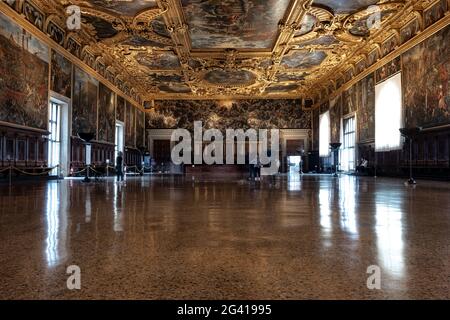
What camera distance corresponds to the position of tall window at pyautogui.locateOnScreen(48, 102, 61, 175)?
17.4m

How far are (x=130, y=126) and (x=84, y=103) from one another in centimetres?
1035

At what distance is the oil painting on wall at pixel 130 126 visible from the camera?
29.4 meters

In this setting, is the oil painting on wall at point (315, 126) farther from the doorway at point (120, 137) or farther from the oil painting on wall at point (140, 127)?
the doorway at point (120, 137)

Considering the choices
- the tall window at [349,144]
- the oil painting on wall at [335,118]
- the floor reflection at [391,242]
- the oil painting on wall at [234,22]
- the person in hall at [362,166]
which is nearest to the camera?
the floor reflection at [391,242]

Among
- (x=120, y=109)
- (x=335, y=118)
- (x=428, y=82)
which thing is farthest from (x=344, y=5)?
(x=120, y=109)

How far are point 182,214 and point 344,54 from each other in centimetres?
2197

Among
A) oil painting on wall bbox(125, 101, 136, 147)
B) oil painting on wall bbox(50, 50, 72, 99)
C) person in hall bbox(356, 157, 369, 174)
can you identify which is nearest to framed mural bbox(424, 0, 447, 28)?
person in hall bbox(356, 157, 369, 174)

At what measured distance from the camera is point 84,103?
65.9 ft

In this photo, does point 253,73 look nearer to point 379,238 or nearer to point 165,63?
point 165,63

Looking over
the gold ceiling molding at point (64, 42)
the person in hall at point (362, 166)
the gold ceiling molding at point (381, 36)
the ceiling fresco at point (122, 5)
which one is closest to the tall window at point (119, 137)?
the gold ceiling molding at point (64, 42)

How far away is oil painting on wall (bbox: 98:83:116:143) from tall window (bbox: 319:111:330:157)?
692 inches

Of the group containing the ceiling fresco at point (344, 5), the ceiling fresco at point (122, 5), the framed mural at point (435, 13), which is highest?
the ceiling fresco at point (344, 5)

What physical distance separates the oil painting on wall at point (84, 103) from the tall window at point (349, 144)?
55.9ft

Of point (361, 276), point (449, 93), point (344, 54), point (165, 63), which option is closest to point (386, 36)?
point (344, 54)
